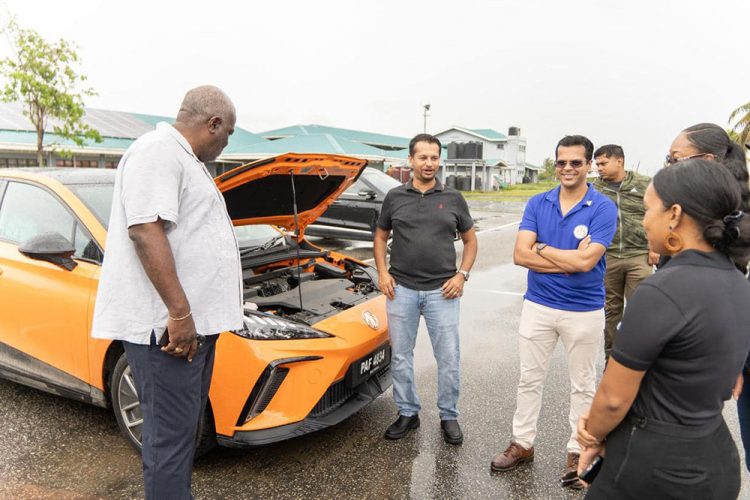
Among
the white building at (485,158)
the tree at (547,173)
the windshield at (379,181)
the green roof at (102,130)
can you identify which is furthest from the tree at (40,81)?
the tree at (547,173)

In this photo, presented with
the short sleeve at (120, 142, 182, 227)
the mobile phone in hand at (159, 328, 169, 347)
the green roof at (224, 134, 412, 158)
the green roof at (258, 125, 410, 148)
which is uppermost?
the green roof at (258, 125, 410, 148)

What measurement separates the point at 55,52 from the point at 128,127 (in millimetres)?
10139

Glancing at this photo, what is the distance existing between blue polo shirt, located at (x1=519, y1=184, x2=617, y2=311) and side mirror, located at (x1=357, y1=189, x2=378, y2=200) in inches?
296

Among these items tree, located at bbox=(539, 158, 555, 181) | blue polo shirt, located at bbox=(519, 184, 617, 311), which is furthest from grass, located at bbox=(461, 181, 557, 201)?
tree, located at bbox=(539, 158, 555, 181)

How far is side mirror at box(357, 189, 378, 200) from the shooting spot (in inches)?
412

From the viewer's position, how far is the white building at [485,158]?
3903cm

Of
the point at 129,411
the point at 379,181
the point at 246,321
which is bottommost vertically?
the point at 129,411

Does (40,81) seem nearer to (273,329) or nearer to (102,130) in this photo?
(102,130)

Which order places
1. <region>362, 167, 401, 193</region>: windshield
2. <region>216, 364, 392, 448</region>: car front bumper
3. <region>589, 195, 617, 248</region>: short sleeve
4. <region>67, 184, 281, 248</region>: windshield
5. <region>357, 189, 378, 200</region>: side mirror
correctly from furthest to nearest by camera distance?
<region>362, 167, 401, 193</region>: windshield → <region>357, 189, 378, 200</region>: side mirror → <region>67, 184, 281, 248</region>: windshield → <region>589, 195, 617, 248</region>: short sleeve → <region>216, 364, 392, 448</region>: car front bumper

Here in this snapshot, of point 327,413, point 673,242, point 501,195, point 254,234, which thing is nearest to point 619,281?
point 327,413

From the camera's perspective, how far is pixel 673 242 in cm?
150

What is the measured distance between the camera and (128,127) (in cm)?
2789

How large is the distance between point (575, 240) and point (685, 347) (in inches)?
63.3

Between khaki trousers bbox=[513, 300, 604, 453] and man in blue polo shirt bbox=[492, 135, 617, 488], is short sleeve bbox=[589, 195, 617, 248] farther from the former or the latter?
khaki trousers bbox=[513, 300, 604, 453]
